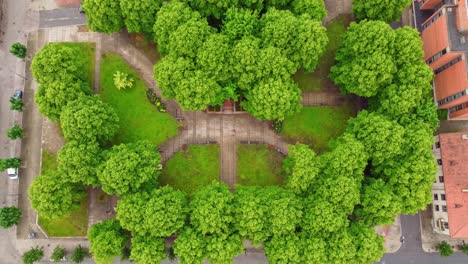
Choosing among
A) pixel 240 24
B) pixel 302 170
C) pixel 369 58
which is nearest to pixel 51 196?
pixel 302 170

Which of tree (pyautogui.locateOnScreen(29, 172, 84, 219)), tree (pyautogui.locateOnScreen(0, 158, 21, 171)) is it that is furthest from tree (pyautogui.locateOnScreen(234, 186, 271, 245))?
tree (pyautogui.locateOnScreen(0, 158, 21, 171))

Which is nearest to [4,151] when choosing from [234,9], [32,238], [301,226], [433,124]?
[32,238]

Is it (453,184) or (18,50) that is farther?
(18,50)

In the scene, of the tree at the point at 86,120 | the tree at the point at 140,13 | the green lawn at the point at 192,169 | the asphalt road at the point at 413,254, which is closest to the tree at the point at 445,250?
the asphalt road at the point at 413,254

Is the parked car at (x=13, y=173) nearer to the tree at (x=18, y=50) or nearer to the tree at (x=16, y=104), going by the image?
the tree at (x=16, y=104)

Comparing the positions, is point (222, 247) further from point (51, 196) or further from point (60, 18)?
point (60, 18)

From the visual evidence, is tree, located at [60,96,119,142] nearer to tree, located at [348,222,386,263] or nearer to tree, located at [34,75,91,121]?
tree, located at [34,75,91,121]

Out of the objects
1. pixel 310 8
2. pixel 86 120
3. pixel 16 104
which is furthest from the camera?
pixel 16 104
